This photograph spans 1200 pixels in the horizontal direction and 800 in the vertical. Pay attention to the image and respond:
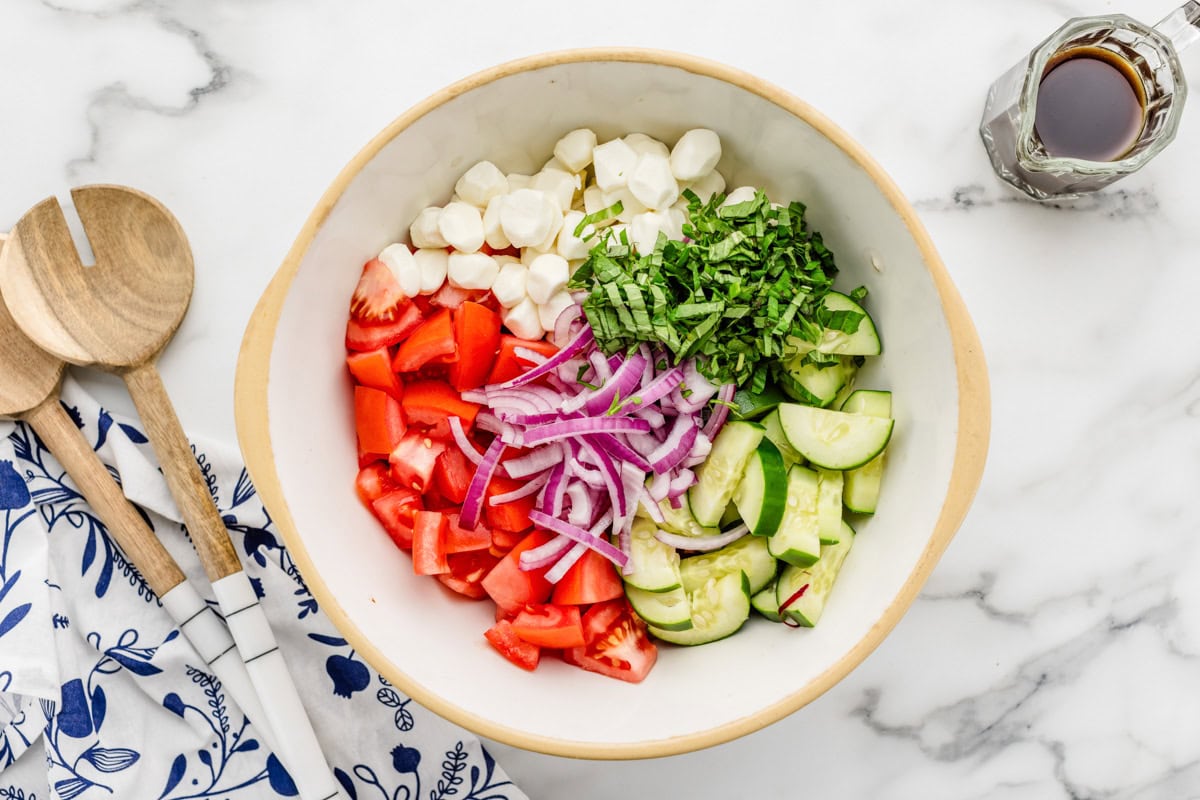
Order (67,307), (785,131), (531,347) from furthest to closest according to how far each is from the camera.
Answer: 1. (67,307)
2. (531,347)
3. (785,131)

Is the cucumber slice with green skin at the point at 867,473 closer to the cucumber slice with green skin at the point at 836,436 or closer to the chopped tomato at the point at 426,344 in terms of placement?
the cucumber slice with green skin at the point at 836,436

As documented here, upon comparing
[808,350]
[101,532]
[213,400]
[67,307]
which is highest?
[808,350]

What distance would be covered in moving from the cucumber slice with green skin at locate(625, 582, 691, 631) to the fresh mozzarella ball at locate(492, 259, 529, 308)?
0.48 metres

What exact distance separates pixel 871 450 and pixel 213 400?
3.74 ft

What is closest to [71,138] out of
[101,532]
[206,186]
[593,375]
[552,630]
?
[206,186]

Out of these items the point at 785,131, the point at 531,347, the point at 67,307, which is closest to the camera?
the point at 785,131

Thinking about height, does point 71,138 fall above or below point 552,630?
above

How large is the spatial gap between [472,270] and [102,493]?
0.80 metres

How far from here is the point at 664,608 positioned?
1.44 meters

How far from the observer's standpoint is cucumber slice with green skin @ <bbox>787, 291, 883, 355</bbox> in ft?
4.62

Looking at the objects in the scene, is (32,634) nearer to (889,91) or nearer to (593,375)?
(593,375)

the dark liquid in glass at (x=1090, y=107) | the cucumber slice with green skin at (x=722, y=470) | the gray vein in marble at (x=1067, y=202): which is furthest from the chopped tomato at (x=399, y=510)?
the dark liquid in glass at (x=1090, y=107)

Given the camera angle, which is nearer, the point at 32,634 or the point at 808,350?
the point at 808,350

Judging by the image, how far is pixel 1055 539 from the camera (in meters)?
1.71
